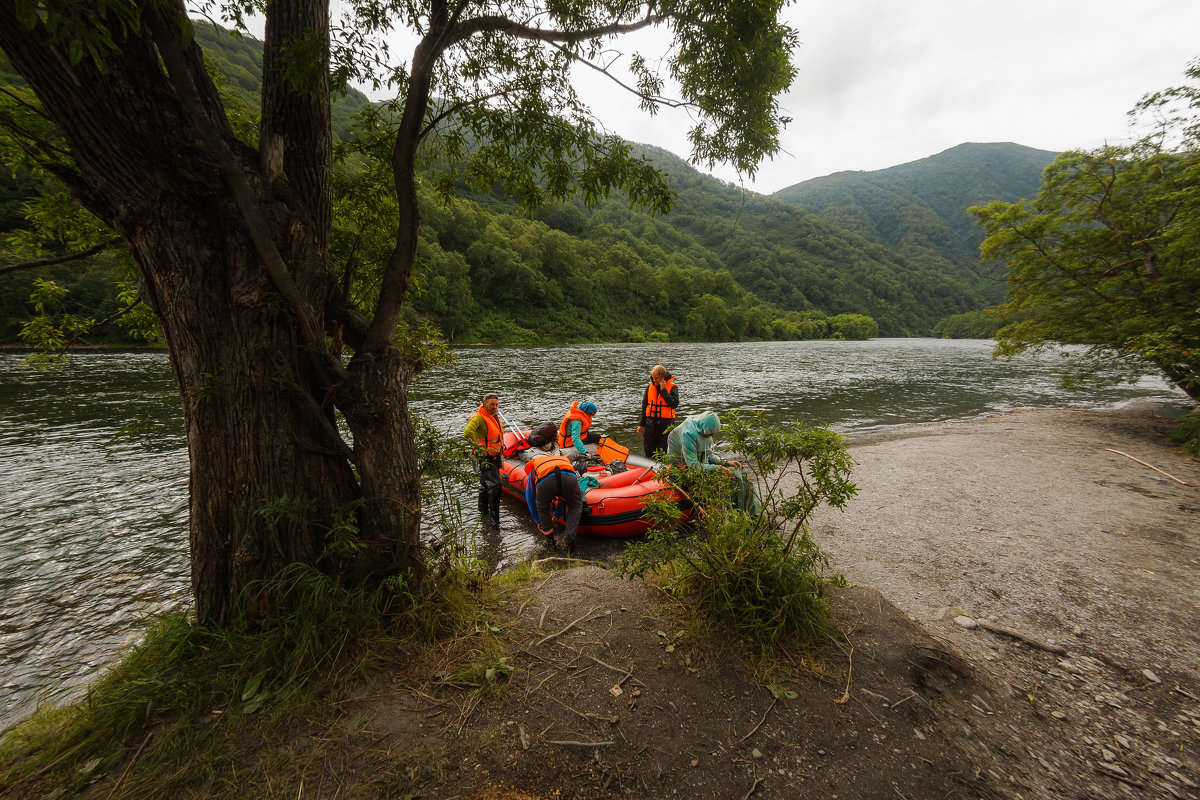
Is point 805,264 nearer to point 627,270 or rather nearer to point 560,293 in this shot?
point 627,270

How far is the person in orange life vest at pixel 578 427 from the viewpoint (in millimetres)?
7707

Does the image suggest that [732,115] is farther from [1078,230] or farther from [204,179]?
[1078,230]

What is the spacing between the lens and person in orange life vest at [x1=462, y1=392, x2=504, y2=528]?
6453 mm

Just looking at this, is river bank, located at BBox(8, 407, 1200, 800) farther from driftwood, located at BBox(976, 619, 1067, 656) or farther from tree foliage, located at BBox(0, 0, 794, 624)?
tree foliage, located at BBox(0, 0, 794, 624)

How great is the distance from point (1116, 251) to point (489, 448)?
16.1 meters

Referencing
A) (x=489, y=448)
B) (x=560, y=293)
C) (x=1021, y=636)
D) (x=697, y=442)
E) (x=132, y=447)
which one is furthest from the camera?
(x=560, y=293)

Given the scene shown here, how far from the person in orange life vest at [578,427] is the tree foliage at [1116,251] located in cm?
1266

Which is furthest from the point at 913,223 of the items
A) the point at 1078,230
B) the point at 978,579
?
the point at 978,579

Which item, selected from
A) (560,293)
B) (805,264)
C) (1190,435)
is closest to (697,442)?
(1190,435)

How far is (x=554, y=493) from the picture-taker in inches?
229

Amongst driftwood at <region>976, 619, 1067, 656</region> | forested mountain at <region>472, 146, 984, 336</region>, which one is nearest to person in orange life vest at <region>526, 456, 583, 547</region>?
driftwood at <region>976, 619, 1067, 656</region>

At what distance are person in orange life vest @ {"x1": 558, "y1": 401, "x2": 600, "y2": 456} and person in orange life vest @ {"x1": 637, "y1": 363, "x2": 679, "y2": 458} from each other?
96 centimetres

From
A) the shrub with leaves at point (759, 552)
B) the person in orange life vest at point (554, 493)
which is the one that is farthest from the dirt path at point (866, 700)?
the person in orange life vest at point (554, 493)

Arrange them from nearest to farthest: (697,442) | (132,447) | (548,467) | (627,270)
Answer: (697,442) → (548,467) → (132,447) → (627,270)
